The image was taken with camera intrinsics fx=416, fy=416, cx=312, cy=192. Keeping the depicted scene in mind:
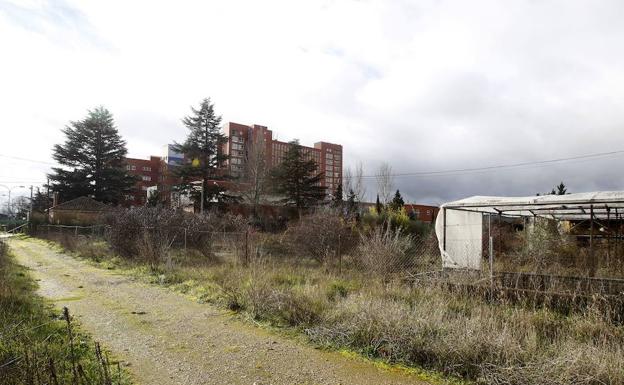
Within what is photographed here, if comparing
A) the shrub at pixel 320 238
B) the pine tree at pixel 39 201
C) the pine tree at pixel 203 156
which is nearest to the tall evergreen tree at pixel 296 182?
the pine tree at pixel 203 156

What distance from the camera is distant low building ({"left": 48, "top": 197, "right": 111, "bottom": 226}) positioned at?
39.8 m

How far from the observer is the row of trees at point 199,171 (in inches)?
1671

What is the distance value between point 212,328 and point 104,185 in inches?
1940

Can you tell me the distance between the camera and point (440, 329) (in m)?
5.46

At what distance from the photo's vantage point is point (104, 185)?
50.2m

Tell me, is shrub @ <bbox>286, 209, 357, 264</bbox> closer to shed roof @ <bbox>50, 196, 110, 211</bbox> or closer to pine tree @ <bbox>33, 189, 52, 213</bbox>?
shed roof @ <bbox>50, 196, 110, 211</bbox>

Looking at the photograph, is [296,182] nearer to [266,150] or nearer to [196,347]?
[266,150]

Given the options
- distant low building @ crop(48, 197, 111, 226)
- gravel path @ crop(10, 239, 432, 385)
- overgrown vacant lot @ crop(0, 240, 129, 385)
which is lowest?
gravel path @ crop(10, 239, 432, 385)

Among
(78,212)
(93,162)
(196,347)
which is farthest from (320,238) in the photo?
(93,162)

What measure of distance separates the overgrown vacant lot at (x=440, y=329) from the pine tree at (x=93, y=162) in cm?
4619

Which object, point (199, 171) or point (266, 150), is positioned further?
point (266, 150)

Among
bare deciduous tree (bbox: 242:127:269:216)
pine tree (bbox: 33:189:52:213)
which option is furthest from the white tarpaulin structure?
pine tree (bbox: 33:189:52:213)

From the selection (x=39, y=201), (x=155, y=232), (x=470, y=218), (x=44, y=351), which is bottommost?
(x=44, y=351)

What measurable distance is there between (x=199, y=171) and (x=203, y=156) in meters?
1.83
